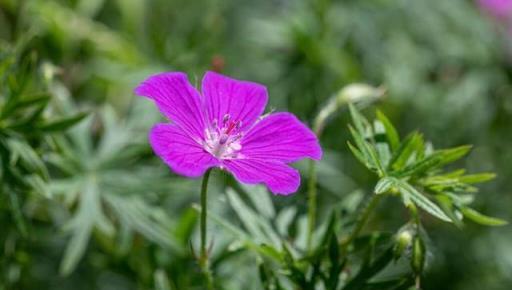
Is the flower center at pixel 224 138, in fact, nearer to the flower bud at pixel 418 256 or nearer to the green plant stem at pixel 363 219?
the green plant stem at pixel 363 219

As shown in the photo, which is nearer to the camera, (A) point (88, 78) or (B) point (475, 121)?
(A) point (88, 78)

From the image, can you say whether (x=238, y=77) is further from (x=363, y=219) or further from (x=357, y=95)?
(x=363, y=219)

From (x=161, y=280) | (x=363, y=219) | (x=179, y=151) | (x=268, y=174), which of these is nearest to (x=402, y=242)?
(x=363, y=219)

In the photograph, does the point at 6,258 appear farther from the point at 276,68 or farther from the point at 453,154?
the point at 276,68

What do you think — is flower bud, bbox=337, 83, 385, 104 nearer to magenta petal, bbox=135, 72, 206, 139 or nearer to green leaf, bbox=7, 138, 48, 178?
magenta petal, bbox=135, 72, 206, 139

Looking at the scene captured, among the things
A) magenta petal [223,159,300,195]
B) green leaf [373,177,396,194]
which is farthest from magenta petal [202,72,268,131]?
green leaf [373,177,396,194]

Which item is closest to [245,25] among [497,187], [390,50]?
[390,50]

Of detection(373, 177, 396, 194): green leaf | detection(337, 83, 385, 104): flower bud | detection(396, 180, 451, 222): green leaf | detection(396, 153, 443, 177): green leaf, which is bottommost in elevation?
detection(396, 180, 451, 222): green leaf
